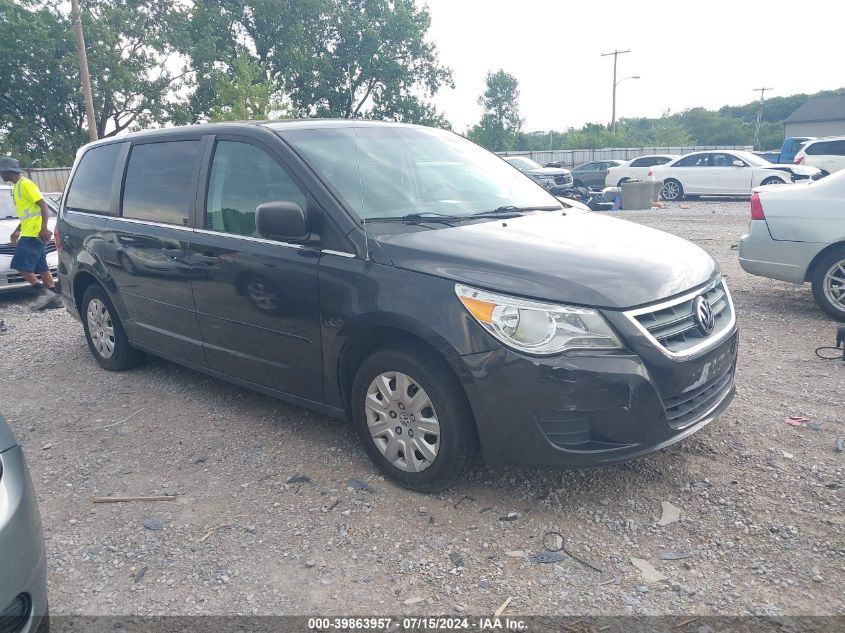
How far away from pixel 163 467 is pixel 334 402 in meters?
1.11

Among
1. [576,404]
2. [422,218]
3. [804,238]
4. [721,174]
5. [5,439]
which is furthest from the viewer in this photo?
[721,174]

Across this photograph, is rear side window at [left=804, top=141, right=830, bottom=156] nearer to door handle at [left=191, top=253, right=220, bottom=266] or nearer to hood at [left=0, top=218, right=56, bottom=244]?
hood at [left=0, top=218, right=56, bottom=244]

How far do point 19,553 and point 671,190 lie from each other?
73.0ft

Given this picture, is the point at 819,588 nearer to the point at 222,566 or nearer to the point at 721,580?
the point at 721,580

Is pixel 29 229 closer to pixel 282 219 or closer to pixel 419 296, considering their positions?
pixel 282 219

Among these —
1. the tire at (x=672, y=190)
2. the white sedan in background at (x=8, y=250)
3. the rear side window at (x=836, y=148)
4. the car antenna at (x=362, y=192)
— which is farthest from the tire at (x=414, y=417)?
the rear side window at (x=836, y=148)

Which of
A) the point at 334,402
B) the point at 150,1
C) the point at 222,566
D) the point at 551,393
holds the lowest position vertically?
the point at 222,566

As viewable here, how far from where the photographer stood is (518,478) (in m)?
3.67

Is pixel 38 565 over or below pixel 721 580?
over

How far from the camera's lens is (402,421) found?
347 centimetres

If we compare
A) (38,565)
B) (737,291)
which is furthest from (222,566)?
(737,291)

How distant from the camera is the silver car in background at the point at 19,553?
215 cm

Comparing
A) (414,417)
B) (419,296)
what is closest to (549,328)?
(419,296)

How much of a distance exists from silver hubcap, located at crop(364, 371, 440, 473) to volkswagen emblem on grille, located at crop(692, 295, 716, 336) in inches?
52.9
